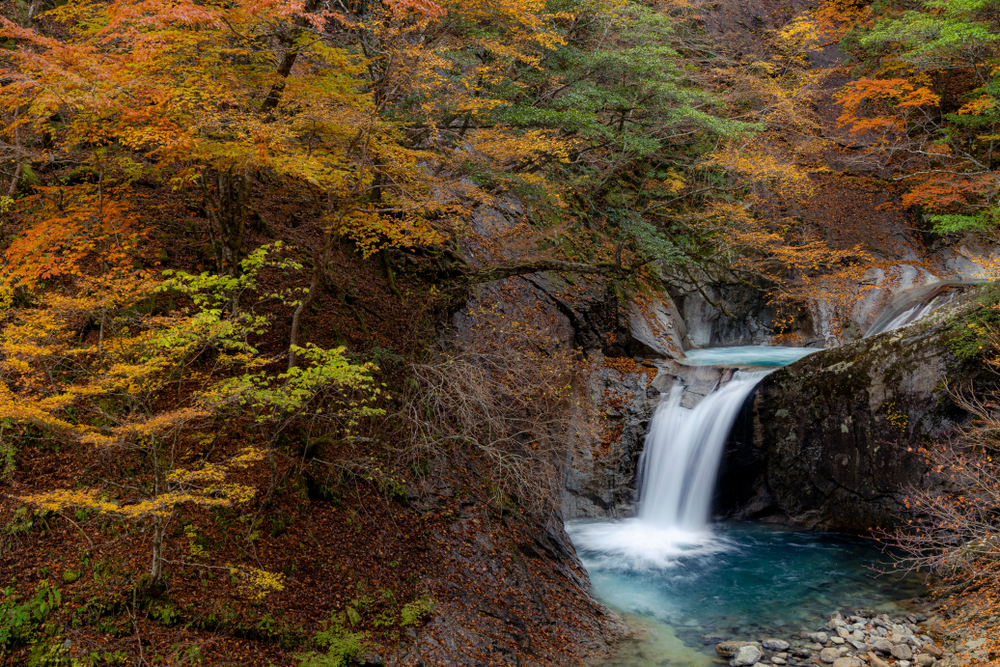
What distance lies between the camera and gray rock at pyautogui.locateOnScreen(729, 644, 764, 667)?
667 cm

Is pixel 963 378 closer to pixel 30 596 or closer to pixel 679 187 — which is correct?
pixel 679 187

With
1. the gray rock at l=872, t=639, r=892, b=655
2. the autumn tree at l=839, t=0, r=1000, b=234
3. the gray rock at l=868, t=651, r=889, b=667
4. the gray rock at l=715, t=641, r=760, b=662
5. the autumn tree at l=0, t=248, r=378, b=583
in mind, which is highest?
the autumn tree at l=839, t=0, r=1000, b=234

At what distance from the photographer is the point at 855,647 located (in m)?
6.92

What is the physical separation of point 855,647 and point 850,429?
4.55m

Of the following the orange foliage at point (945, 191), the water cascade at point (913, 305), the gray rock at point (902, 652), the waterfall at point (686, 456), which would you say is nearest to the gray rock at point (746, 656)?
the gray rock at point (902, 652)

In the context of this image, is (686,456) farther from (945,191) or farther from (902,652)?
(945,191)

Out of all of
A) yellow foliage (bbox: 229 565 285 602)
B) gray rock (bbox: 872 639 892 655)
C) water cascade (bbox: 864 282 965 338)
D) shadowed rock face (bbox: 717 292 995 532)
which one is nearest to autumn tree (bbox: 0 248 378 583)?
yellow foliage (bbox: 229 565 285 602)

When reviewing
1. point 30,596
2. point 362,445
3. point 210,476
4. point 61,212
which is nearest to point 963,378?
point 362,445

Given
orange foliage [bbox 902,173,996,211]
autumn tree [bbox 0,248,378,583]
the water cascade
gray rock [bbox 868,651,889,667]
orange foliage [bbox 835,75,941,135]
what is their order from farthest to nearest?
orange foliage [bbox 835,75,941,135] < orange foliage [bbox 902,173,996,211] < the water cascade < gray rock [bbox 868,651,889,667] < autumn tree [bbox 0,248,378,583]

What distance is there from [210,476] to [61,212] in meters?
4.52

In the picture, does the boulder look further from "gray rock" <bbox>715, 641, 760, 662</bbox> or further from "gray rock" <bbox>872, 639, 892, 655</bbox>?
"gray rock" <bbox>872, 639, 892, 655</bbox>

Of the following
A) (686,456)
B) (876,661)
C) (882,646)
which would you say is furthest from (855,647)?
(686,456)

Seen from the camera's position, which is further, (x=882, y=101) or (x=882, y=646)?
(x=882, y=101)

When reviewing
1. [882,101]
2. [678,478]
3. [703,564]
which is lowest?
[703,564]
